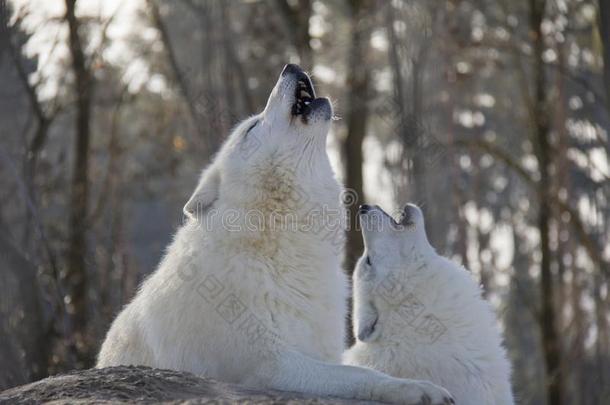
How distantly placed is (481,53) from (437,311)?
15.4 metres

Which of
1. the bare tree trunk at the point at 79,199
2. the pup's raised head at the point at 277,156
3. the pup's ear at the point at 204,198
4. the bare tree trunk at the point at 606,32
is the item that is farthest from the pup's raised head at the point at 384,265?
the bare tree trunk at the point at 79,199

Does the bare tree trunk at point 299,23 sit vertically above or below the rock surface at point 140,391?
above

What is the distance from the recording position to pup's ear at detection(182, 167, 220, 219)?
6.24 metres

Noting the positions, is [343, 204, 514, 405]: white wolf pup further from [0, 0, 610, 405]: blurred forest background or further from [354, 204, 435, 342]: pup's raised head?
[0, 0, 610, 405]: blurred forest background

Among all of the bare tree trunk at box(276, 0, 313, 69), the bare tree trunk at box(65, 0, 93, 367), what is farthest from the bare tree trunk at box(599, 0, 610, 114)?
the bare tree trunk at box(276, 0, 313, 69)

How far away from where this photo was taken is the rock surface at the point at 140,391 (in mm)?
4980

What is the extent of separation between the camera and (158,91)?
62.8 ft

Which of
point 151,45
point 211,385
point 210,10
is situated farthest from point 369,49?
point 211,385

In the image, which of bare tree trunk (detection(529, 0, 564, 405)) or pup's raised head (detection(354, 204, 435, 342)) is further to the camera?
bare tree trunk (detection(529, 0, 564, 405))

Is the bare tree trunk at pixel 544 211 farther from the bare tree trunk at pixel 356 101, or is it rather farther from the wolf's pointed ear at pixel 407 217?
the wolf's pointed ear at pixel 407 217

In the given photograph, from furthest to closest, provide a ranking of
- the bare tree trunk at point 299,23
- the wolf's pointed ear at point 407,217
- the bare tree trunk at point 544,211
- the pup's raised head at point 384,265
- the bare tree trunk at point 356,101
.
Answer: the bare tree trunk at point 544,211
the bare tree trunk at point 299,23
the bare tree trunk at point 356,101
the wolf's pointed ear at point 407,217
the pup's raised head at point 384,265

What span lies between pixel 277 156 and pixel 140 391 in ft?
5.79

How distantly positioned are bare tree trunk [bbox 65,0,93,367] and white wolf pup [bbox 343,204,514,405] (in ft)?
20.1

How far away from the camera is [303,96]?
6.55 m
